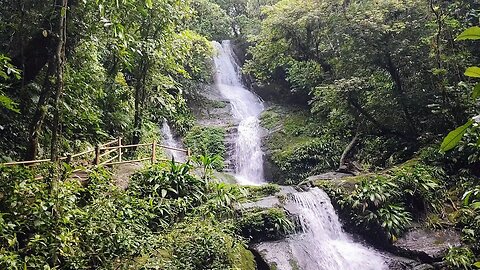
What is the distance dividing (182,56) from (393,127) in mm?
7445

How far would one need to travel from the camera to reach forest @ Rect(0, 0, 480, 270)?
5656mm

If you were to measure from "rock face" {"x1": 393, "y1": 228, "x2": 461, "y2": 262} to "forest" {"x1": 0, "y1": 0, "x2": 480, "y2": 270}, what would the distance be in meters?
0.04

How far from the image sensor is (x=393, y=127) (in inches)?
501

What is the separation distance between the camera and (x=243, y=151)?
16281 millimetres

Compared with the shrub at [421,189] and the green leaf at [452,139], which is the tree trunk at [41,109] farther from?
the shrub at [421,189]

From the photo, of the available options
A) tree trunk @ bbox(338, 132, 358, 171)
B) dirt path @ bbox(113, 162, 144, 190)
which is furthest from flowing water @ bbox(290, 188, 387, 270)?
dirt path @ bbox(113, 162, 144, 190)

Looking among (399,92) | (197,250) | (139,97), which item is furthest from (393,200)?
(139,97)

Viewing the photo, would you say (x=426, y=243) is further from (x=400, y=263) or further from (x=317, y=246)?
(x=317, y=246)

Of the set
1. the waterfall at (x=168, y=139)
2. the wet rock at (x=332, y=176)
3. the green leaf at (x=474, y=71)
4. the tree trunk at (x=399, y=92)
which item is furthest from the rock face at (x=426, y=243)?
the waterfall at (x=168, y=139)

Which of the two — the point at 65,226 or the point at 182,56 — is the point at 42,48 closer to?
the point at 65,226

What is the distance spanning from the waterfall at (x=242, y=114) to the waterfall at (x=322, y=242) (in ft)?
15.8

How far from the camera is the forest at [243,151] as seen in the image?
5.66 meters

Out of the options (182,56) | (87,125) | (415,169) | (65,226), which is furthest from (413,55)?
(65,226)

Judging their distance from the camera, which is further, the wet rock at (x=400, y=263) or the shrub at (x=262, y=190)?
the shrub at (x=262, y=190)
